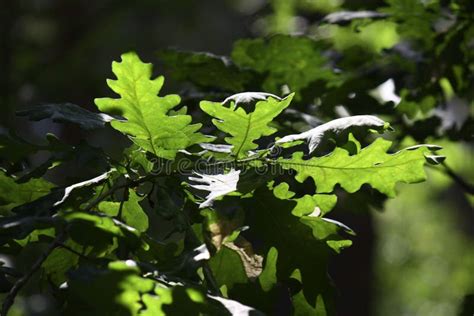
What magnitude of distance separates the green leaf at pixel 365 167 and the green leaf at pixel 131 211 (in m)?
0.28

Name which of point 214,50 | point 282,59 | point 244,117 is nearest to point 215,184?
point 244,117

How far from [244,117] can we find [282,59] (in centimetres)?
72

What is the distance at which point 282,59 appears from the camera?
1.86 meters

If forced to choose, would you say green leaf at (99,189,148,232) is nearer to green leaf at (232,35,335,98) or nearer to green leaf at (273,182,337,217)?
green leaf at (273,182,337,217)

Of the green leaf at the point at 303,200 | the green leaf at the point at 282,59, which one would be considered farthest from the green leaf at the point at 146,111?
the green leaf at the point at 282,59

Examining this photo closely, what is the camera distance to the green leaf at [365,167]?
1.19 meters

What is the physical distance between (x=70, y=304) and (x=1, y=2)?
3237mm

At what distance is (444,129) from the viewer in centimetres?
202

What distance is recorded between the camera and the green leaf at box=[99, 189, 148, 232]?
4.25ft

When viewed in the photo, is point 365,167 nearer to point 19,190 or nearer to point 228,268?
point 228,268

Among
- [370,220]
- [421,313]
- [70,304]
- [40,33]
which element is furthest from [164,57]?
[421,313]

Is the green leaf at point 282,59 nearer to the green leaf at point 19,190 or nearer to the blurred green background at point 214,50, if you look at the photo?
the blurred green background at point 214,50

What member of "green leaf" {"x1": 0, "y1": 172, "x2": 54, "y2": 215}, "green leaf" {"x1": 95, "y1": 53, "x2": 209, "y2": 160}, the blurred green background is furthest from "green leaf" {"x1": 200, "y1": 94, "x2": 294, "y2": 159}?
the blurred green background

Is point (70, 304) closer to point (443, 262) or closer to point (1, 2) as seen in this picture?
point (1, 2)
